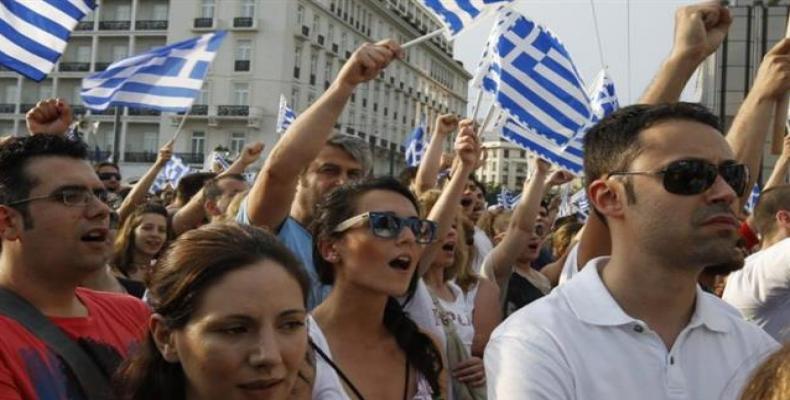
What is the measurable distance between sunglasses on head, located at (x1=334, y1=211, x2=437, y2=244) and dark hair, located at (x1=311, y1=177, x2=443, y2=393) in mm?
37

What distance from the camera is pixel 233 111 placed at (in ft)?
193

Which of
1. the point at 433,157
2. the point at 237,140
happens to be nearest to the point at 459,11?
the point at 433,157

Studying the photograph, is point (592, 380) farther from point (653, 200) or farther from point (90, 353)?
point (90, 353)

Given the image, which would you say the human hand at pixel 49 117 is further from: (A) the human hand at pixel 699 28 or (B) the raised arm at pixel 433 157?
(A) the human hand at pixel 699 28

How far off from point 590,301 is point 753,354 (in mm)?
421

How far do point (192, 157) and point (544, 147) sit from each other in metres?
52.7

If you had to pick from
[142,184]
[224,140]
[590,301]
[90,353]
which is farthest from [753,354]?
[224,140]

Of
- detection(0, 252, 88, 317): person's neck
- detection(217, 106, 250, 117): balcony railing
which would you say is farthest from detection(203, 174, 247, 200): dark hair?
detection(217, 106, 250, 117): balcony railing

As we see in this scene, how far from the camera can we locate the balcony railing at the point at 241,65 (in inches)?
2329

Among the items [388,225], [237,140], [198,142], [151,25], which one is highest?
[151,25]

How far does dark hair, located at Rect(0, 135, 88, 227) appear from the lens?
326 centimetres

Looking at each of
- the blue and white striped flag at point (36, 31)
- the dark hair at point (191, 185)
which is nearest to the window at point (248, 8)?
the dark hair at point (191, 185)

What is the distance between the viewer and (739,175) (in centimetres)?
251

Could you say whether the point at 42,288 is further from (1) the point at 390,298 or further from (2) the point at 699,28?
(2) the point at 699,28
